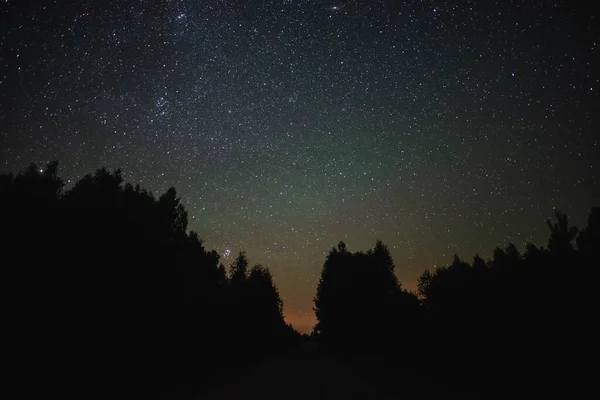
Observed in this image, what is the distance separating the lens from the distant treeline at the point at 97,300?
9.16m

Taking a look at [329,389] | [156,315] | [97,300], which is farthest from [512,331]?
[97,300]

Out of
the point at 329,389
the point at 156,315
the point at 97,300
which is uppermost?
the point at 97,300

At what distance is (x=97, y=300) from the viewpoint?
10.7 m

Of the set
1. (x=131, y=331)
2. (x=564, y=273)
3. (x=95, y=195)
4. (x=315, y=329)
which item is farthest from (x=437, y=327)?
(x=315, y=329)

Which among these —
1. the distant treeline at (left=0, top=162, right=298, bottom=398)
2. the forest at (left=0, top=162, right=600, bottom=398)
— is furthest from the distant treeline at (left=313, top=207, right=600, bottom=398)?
the distant treeline at (left=0, top=162, right=298, bottom=398)

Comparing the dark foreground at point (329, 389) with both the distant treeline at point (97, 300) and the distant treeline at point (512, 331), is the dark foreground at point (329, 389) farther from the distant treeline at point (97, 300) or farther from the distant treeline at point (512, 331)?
the distant treeline at point (97, 300)

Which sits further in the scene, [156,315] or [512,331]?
[156,315]

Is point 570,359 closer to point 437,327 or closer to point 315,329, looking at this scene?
point 437,327

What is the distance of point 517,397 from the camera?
9344 mm

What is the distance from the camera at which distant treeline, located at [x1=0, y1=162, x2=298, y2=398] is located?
916 centimetres

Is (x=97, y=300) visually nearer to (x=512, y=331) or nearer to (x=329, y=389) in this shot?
(x=329, y=389)

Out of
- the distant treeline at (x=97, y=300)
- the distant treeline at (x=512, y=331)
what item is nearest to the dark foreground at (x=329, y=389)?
the distant treeline at (x=512, y=331)

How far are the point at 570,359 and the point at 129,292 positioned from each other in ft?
52.9

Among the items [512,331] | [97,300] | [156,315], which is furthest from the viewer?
[156,315]
